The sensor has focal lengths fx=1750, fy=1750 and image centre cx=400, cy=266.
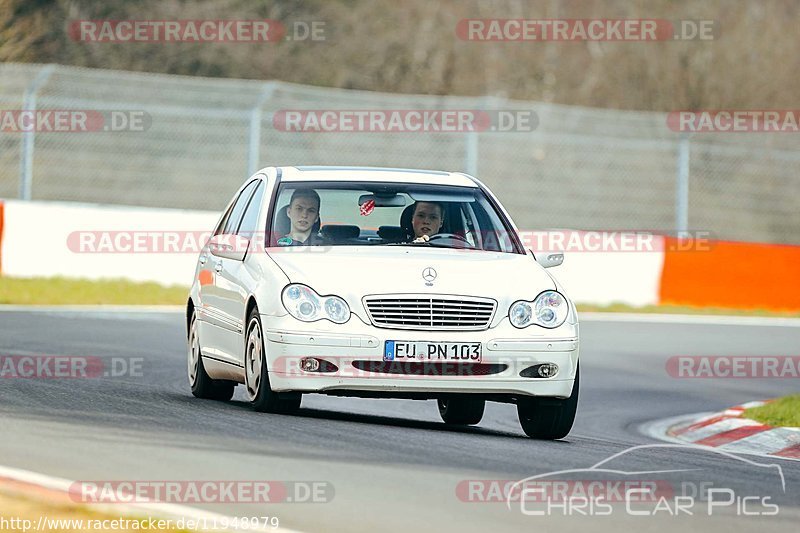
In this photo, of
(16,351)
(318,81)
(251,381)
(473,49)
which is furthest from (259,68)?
(251,381)

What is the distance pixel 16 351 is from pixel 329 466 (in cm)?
710

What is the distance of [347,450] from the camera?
8977 millimetres

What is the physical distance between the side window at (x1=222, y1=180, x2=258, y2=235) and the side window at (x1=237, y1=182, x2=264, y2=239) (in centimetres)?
17

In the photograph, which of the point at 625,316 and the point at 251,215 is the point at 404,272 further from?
the point at 625,316

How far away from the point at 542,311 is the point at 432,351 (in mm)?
755

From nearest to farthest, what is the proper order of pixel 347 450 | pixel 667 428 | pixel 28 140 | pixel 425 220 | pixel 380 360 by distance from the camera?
pixel 347 450 < pixel 380 360 < pixel 425 220 < pixel 667 428 < pixel 28 140

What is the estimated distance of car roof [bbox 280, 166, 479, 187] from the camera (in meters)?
11.4

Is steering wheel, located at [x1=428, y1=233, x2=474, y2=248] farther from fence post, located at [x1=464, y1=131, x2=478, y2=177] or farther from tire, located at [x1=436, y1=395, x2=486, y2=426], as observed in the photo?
fence post, located at [x1=464, y1=131, x2=478, y2=177]

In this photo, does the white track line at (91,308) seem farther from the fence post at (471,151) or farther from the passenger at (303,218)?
the passenger at (303,218)

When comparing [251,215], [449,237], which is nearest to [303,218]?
[251,215]

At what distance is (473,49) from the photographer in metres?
43.3

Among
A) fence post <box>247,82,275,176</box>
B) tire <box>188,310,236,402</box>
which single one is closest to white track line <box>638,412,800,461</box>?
tire <box>188,310,236,402</box>

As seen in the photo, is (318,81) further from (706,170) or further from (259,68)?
(706,170)

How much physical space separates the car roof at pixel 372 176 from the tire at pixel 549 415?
1.71 metres
